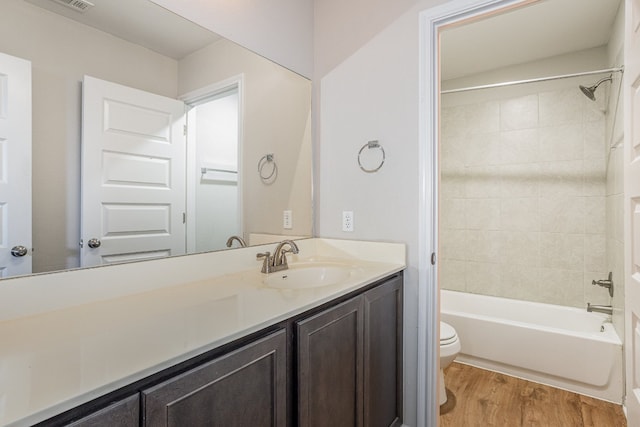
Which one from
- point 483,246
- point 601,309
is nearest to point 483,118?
point 483,246

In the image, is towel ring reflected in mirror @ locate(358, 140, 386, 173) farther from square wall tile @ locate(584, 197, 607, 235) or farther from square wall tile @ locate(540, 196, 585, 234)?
square wall tile @ locate(584, 197, 607, 235)

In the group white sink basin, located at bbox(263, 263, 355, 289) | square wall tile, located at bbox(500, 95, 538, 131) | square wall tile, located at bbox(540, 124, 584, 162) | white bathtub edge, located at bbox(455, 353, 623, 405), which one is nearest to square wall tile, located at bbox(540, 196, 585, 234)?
square wall tile, located at bbox(540, 124, 584, 162)

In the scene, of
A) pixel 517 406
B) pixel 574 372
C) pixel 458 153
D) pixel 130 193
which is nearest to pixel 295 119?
pixel 130 193

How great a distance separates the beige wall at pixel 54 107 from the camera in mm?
945

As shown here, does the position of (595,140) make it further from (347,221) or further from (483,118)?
(347,221)

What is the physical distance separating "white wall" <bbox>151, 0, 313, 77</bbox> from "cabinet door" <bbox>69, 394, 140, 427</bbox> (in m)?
1.29

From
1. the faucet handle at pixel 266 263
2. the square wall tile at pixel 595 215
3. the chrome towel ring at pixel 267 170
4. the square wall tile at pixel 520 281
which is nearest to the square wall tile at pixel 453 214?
the square wall tile at pixel 520 281

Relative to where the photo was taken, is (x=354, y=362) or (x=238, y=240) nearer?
(x=354, y=362)

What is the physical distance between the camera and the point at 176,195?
1.33 m

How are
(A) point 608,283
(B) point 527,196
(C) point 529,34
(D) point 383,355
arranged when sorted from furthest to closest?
1. (B) point 527,196
2. (C) point 529,34
3. (A) point 608,283
4. (D) point 383,355

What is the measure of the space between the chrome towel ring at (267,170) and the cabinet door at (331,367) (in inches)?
33.2

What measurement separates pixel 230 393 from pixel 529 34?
2.89 m

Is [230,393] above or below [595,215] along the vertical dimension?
below

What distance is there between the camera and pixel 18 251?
933 mm
